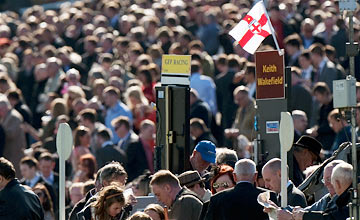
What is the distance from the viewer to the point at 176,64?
1534cm

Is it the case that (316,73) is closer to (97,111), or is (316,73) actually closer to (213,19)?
(97,111)

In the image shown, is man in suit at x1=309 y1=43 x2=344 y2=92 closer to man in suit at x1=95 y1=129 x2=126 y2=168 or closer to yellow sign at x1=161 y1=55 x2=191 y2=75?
man in suit at x1=95 y1=129 x2=126 y2=168

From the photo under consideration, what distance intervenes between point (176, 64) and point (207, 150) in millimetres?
1074

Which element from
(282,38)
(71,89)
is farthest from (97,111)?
(282,38)

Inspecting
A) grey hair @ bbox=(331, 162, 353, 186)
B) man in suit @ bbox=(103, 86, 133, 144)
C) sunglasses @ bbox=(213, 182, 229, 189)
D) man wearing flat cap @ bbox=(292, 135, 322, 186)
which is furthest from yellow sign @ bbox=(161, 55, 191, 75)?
man in suit @ bbox=(103, 86, 133, 144)

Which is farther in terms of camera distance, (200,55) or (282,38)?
(282,38)

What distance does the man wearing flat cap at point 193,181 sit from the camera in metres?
14.1

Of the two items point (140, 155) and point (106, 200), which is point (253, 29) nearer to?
point (106, 200)

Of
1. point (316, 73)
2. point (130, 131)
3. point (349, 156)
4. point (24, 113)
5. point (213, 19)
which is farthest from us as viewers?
point (213, 19)

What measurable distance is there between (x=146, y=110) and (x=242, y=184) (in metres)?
8.92

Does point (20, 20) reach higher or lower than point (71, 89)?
higher

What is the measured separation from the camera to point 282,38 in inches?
1011

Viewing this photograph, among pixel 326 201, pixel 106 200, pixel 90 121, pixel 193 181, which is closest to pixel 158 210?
pixel 106 200

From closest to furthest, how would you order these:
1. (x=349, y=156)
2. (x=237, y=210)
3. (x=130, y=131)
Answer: (x=237, y=210), (x=349, y=156), (x=130, y=131)
